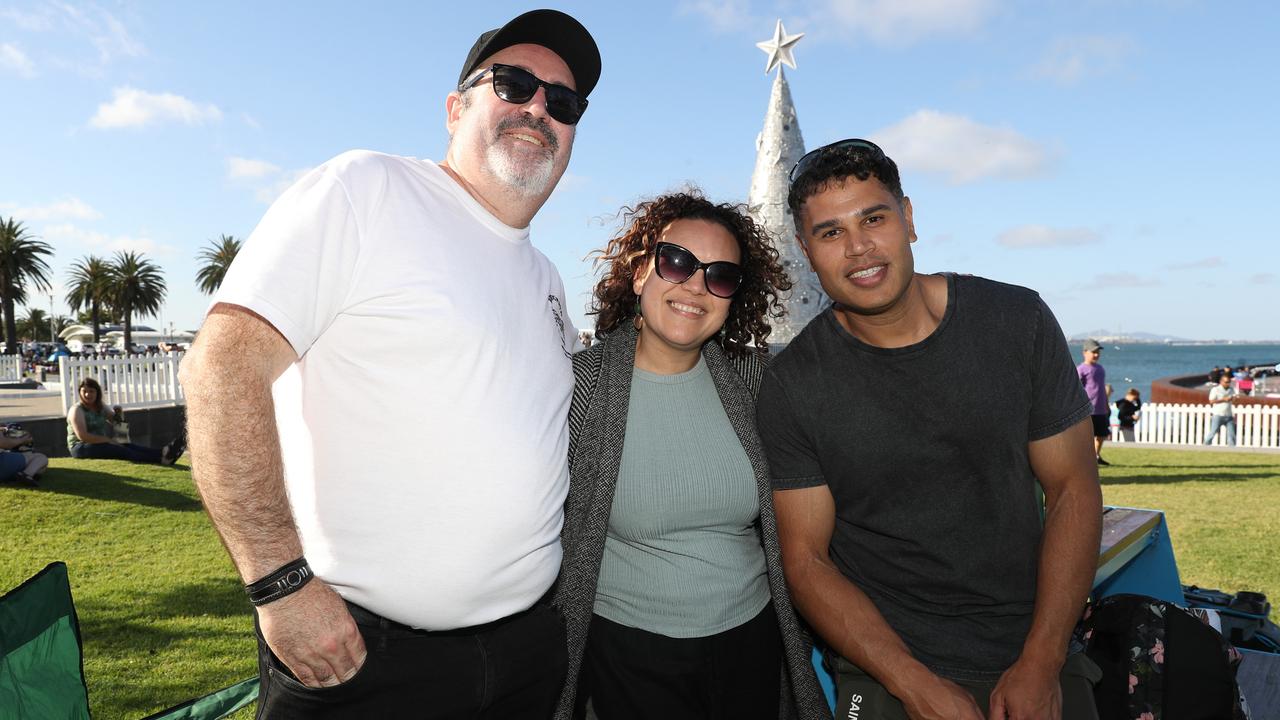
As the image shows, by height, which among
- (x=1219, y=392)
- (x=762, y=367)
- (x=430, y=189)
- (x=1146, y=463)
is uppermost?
(x=430, y=189)

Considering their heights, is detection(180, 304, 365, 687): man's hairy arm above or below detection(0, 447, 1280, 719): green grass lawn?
above

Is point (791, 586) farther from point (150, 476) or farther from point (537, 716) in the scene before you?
point (150, 476)

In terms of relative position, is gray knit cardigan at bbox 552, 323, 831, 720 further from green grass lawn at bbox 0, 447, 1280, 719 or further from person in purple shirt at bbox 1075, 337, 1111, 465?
person in purple shirt at bbox 1075, 337, 1111, 465

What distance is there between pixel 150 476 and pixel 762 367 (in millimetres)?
10103

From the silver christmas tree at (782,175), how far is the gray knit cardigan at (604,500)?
33.6 ft

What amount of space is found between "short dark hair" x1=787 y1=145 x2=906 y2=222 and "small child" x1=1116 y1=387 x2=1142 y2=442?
19616 mm

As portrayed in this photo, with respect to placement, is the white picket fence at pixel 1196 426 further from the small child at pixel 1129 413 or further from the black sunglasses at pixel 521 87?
the black sunglasses at pixel 521 87

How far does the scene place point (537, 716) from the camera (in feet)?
7.70

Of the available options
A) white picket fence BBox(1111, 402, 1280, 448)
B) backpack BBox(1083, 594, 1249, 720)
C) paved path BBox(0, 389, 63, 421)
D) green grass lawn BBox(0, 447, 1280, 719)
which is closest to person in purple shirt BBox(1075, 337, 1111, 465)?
green grass lawn BBox(0, 447, 1280, 719)

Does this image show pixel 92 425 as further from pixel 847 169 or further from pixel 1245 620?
pixel 1245 620

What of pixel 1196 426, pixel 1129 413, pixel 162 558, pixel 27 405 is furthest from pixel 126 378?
pixel 1196 426

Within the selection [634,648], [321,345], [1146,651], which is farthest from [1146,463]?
[321,345]

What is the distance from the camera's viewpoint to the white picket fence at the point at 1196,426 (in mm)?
18062

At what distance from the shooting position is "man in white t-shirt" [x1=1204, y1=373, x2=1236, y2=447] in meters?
17.6
